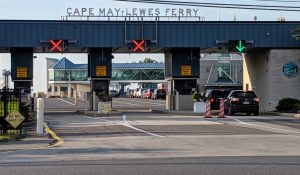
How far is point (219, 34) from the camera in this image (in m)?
40.8

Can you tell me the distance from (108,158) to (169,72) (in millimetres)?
29367

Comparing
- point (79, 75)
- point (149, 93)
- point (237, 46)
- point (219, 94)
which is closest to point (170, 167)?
point (237, 46)

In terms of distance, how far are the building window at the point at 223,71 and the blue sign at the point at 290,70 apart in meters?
38.4

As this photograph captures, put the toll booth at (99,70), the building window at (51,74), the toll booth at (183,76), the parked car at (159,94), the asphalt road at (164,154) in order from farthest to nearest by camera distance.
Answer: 1. the building window at (51,74)
2. the parked car at (159,94)
3. the toll booth at (183,76)
4. the toll booth at (99,70)
5. the asphalt road at (164,154)

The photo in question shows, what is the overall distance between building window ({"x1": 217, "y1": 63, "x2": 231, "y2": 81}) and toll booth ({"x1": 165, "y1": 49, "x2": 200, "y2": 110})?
37.6 metres

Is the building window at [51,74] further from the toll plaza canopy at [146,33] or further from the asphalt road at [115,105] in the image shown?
the toll plaza canopy at [146,33]

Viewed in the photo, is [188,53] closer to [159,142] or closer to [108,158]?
[159,142]

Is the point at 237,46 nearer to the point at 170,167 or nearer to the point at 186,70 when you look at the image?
the point at 186,70

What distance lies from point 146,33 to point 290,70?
33.7 feet

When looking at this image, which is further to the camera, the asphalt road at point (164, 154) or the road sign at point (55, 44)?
the road sign at point (55, 44)

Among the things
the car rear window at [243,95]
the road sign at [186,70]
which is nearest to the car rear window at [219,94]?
the road sign at [186,70]

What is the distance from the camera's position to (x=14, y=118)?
2062 cm

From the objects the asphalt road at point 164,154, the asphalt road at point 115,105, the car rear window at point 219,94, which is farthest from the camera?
the asphalt road at point 115,105

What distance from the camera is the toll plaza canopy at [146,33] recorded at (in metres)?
39.1
